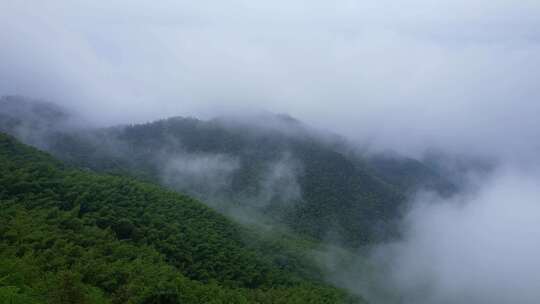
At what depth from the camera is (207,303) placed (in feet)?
117

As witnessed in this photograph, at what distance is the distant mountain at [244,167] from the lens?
136 metres

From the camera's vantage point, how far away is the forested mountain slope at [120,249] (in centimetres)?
3125

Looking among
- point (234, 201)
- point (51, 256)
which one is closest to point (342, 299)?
point (51, 256)

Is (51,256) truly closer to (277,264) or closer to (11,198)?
(11,198)

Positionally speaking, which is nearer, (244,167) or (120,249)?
(120,249)

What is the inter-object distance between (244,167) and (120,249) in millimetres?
123570

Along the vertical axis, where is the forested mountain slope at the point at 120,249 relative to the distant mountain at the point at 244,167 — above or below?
below

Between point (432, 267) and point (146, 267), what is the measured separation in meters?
140

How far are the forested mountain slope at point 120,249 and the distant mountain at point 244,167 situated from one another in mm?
55321

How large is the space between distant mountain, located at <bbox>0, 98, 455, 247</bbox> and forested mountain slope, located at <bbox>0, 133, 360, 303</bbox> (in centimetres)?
5532

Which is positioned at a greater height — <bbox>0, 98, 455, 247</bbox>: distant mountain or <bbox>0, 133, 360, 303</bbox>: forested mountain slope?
<bbox>0, 98, 455, 247</bbox>: distant mountain

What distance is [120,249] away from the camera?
42.9 m

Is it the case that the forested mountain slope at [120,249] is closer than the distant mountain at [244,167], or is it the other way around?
the forested mountain slope at [120,249]

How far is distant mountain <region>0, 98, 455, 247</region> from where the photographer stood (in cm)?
13638
